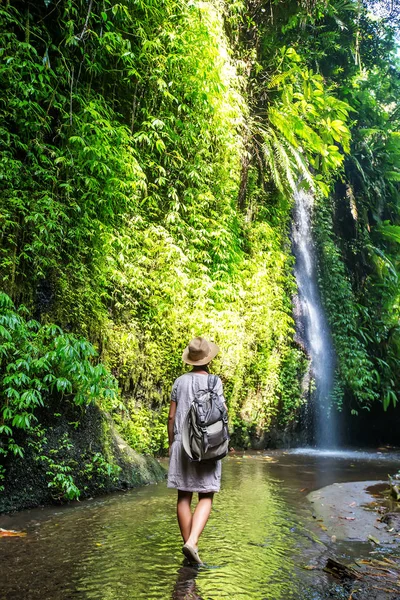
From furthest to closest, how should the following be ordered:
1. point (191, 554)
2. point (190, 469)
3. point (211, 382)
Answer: point (211, 382) → point (190, 469) → point (191, 554)

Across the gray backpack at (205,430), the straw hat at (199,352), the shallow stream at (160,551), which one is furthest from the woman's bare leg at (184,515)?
the straw hat at (199,352)

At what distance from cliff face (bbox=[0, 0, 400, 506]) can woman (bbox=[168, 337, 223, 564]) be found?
146 cm

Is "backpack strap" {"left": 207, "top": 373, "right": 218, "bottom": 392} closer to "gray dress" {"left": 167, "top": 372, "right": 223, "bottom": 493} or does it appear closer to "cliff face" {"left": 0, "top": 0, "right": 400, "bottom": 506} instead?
"gray dress" {"left": 167, "top": 372, "right": 223, "bottom": 493}

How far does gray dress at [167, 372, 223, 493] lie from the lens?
11.4ft

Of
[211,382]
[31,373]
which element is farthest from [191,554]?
[31,373]

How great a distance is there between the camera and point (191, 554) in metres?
3.19

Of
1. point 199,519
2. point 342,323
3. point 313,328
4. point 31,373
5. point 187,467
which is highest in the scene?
point 342,323

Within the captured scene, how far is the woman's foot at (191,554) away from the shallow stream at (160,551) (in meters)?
0.08

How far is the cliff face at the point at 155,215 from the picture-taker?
213 inches

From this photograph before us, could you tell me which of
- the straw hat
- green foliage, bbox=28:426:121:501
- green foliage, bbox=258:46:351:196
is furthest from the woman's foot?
green foliage, bbox=258:46:351:196

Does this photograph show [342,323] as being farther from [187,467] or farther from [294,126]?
[187,467]

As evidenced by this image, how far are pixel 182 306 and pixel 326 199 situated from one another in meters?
8.56

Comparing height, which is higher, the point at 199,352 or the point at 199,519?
the point at 199,352

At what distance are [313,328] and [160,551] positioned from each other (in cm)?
1022
